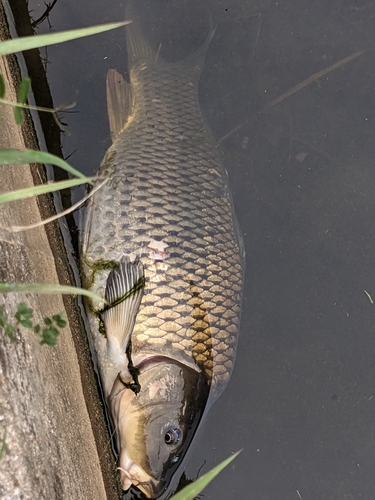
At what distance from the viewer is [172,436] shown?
211cm

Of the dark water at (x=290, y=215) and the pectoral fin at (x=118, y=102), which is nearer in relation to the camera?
the pectoral fin at (x=118, y=102)

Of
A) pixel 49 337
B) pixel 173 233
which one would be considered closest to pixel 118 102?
pixel 173 233

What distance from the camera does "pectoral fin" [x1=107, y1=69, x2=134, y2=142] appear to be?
242cm

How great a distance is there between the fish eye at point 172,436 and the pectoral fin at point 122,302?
0.36 meters

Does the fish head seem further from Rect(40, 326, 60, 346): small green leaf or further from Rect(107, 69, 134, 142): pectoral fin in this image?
Rect(107, 69, 134, 142): pectoral fin

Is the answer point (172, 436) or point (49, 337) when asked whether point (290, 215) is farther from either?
point (49, 337)

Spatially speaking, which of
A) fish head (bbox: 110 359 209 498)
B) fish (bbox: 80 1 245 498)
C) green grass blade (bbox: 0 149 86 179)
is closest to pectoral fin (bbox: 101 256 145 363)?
fish (bbox: 80 1 245 498)

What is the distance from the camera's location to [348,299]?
9.16 ft

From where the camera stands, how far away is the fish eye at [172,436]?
211 cm

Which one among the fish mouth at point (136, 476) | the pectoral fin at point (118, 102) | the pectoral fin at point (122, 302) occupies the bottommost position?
the fish mouth at point (136, 476)

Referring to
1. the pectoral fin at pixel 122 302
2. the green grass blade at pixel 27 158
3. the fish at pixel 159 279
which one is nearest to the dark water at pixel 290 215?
the fish at pixel 159 279

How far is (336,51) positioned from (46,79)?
5.31 feet

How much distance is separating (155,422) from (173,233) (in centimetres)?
78

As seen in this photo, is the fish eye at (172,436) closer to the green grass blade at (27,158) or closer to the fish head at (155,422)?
the fish head at (155,422)
